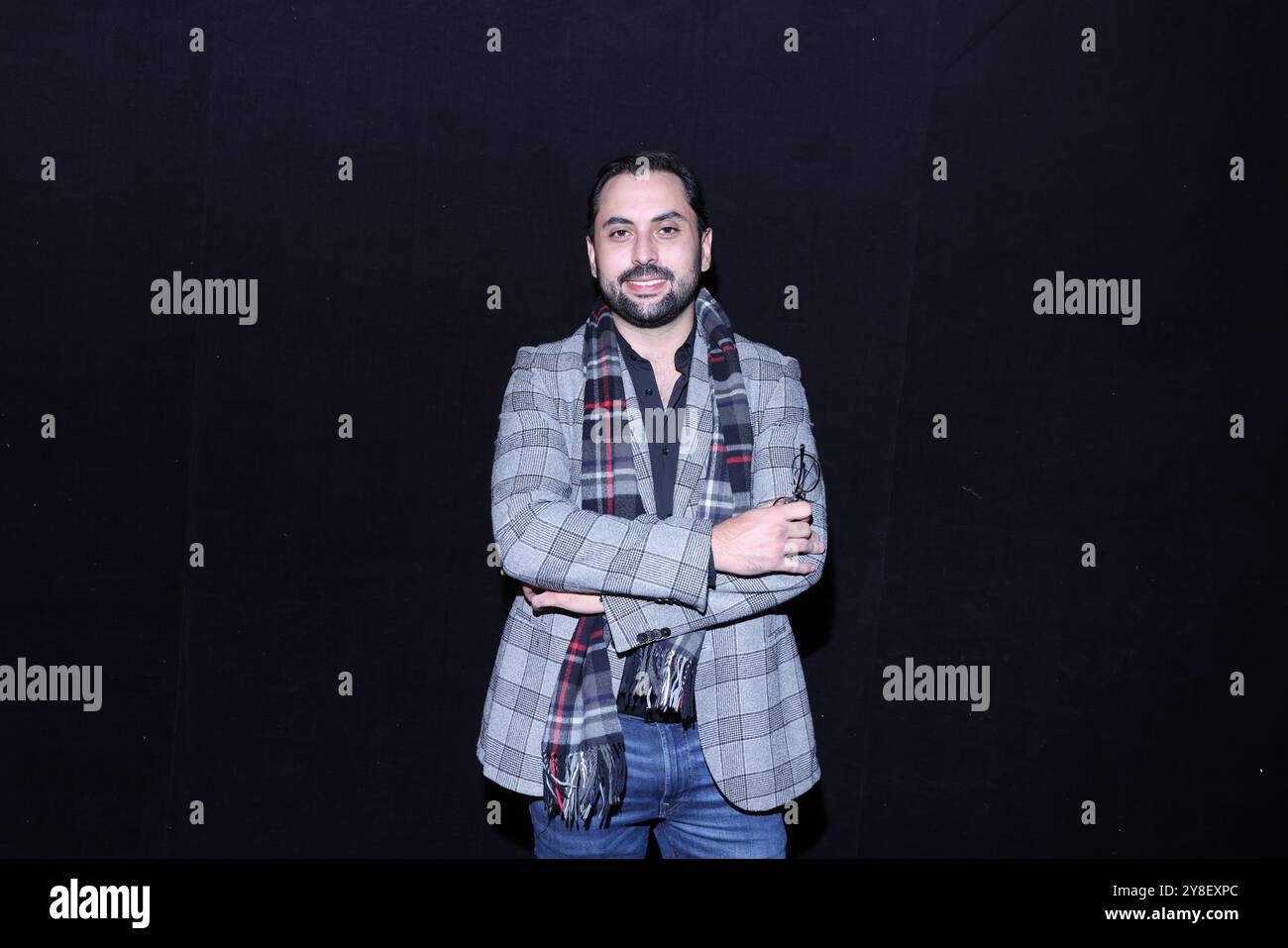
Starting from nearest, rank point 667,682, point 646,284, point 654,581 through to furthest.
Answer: point 654,581 → point 667,682 → point 646,284

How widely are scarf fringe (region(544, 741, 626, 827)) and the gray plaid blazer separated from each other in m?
0.05

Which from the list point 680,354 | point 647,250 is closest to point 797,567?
point 680,354

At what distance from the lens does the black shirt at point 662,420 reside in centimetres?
192

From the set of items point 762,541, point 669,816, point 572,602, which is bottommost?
point 669,816

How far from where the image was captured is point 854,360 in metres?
2.88

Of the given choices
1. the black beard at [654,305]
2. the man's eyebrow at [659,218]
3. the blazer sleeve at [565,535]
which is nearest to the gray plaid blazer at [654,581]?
the blazer sleeve at [565,535]

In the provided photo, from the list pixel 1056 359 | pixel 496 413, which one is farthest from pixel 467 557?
pixel 1056 359

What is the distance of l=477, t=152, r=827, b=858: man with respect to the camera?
1766 millimetres

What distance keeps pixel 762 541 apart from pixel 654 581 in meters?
0.19

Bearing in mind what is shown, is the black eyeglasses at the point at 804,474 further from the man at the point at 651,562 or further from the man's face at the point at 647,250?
the man's face at the point at 647,250

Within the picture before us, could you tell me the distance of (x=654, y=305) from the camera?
75.9 inches

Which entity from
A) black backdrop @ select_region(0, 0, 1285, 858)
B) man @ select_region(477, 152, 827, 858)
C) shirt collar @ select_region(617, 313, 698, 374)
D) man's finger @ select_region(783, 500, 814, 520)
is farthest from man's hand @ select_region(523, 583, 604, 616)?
black backdrop @ select_region(0, 0, 1285, 858)

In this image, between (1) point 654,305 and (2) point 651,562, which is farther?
(1) point 654,305

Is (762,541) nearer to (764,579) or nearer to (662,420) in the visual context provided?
(764,579)
